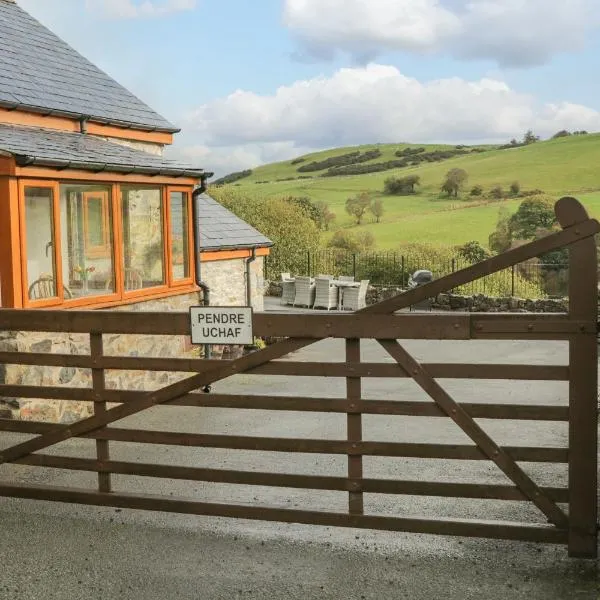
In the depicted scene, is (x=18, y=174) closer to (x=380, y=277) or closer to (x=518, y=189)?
(x=380, y=277)

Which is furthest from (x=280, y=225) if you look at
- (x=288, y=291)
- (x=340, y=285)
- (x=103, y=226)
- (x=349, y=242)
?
(x=103, y=226)

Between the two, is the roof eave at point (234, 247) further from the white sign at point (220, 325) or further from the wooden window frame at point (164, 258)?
the white sign at point (220, 325)

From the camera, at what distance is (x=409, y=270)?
32438 mm

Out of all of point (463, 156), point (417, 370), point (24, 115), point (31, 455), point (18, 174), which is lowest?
point (31, 455)

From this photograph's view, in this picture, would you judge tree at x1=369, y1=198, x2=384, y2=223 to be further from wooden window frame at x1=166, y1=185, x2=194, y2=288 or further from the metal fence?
wooden window frame at x1=166, y1=185, x2=194, y2=288

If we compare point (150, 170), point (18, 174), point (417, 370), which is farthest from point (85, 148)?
point (417, 370)

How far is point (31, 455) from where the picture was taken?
6637 mm

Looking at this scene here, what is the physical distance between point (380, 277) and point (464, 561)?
90.7 ft

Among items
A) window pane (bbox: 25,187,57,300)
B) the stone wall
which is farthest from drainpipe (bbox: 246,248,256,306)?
window pane (bbox: 25,187,57,300)

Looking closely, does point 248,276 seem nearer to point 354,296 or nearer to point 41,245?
point 354,296

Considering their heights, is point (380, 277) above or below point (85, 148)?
below

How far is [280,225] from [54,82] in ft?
66.0

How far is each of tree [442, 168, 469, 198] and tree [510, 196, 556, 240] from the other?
110 ft

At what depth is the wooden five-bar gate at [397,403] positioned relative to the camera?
5359mm
